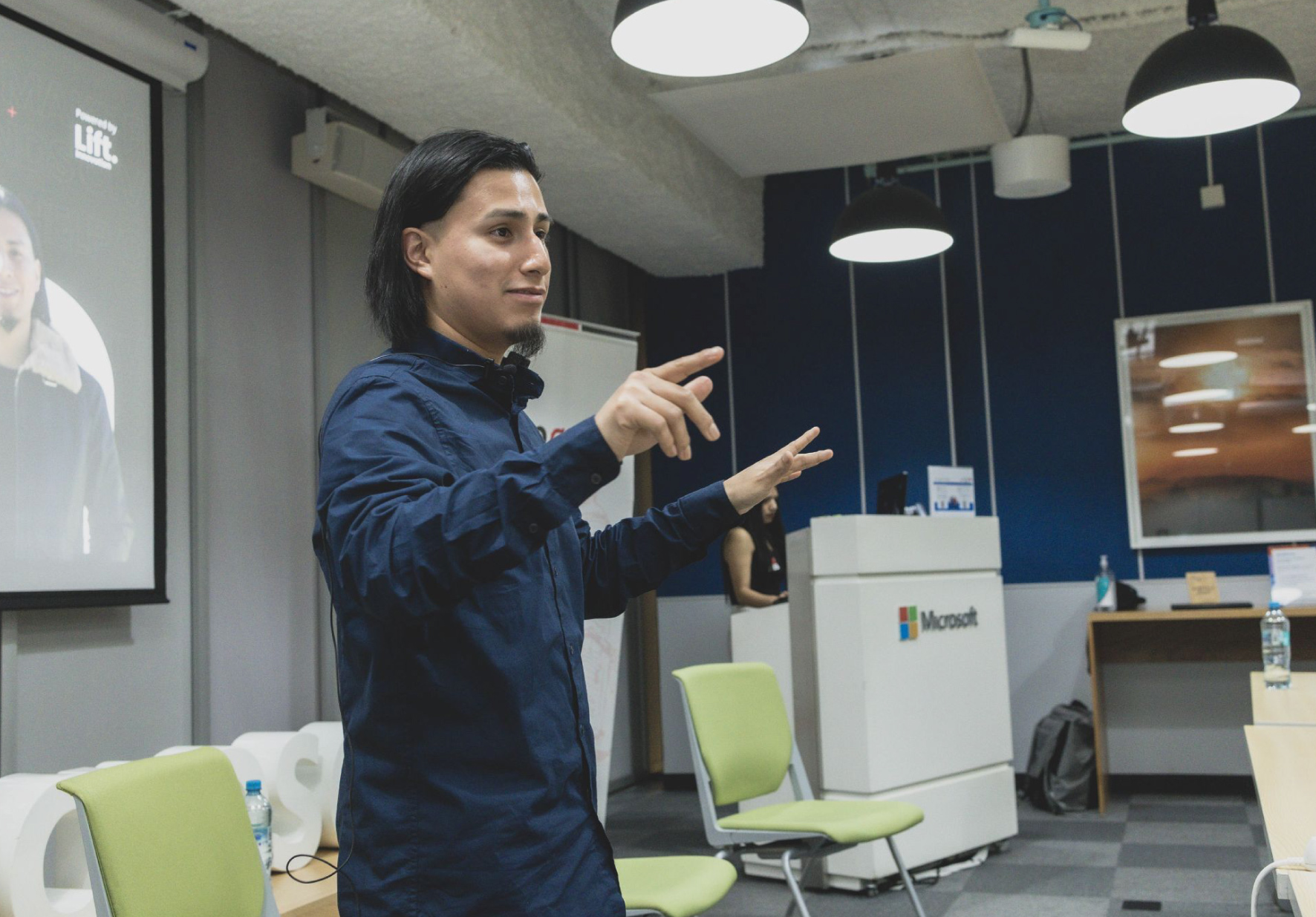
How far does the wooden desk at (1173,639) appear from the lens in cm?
530

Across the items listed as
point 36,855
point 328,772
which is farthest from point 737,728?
point 36,855

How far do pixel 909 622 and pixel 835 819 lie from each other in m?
1.33

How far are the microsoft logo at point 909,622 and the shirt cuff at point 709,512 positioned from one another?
117 inches

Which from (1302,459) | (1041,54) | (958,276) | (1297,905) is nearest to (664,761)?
(958,276)

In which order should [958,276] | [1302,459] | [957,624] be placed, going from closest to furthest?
[957,624] → [1302,459] → [958,276]

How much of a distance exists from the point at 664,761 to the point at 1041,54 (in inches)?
157

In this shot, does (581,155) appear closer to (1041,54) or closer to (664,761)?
(1041,54)

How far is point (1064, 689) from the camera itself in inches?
234

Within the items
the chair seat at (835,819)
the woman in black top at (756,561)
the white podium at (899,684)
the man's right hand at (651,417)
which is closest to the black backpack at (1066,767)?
the white podium at (899,684)

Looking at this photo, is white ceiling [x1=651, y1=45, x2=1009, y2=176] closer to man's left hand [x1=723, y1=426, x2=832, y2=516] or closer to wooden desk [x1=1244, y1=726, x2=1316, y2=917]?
wooden desk [x1=1244, y1=726, x2=1316, y2=917]

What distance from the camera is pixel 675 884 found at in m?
2.52

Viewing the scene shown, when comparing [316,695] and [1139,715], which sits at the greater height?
[316,695]

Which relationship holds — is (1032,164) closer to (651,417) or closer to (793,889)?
(793,889)

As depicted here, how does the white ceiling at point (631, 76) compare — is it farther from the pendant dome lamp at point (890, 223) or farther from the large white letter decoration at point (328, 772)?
the large white letter decoration at point (328, 772)
